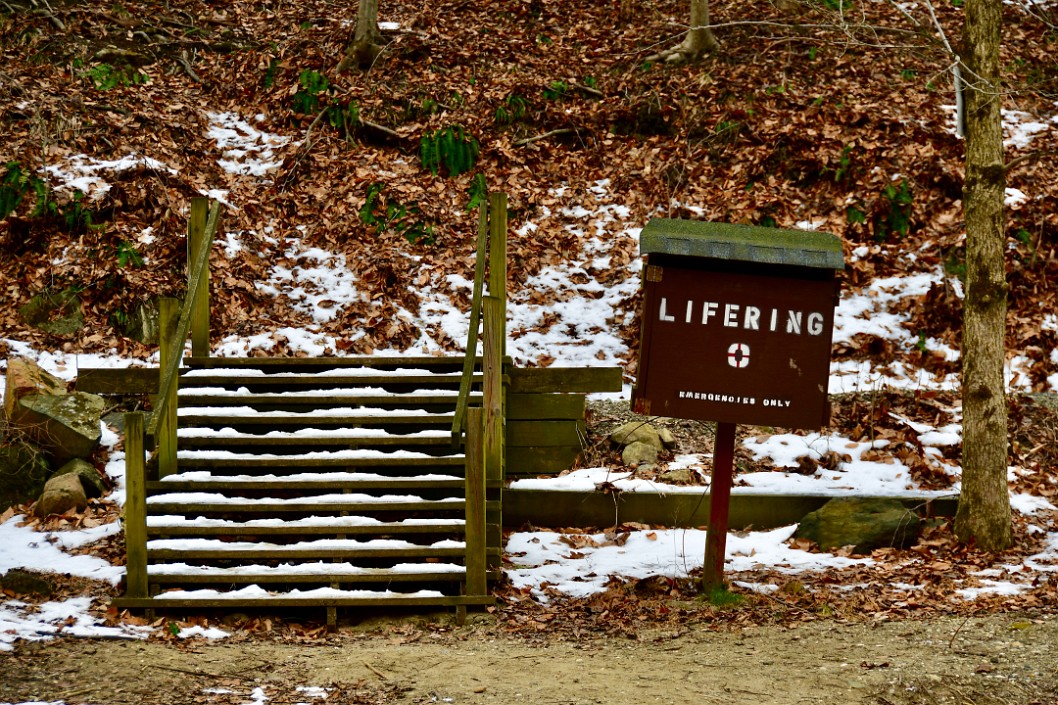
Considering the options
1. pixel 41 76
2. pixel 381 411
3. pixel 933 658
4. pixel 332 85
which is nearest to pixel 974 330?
pixel 933 658

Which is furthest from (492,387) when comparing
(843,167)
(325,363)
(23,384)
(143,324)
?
(843,167)

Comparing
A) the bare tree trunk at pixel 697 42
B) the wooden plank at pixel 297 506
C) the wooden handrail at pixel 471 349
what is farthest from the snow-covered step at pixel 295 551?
the bare tree trunk at pixel 697 42

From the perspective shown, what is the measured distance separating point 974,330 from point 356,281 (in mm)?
6706

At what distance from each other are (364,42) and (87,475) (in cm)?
888

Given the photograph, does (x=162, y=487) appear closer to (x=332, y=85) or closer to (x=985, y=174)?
(x=985, y=174)

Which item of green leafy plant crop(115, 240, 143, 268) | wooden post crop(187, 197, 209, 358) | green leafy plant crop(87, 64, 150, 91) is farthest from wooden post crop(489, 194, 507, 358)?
green leafy plant crop(87, 64, 150, 91)

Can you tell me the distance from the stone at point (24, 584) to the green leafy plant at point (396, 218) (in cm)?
634

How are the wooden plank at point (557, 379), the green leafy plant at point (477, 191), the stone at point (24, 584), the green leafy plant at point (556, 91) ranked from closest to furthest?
the stone at point (24, 584) → the wooden plank at point (557, 379) → the green leafy plant at point (477, 191) → the green leafy plant at point (556, 91)

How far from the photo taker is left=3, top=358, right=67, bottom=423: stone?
7.77 metres

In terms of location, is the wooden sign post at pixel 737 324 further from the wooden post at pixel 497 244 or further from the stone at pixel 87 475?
the stone at pixel 87 475

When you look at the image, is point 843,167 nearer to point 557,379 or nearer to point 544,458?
point 557,379

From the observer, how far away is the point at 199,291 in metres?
8.07

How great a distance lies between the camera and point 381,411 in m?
7.22

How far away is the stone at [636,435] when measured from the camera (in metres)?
8.39
